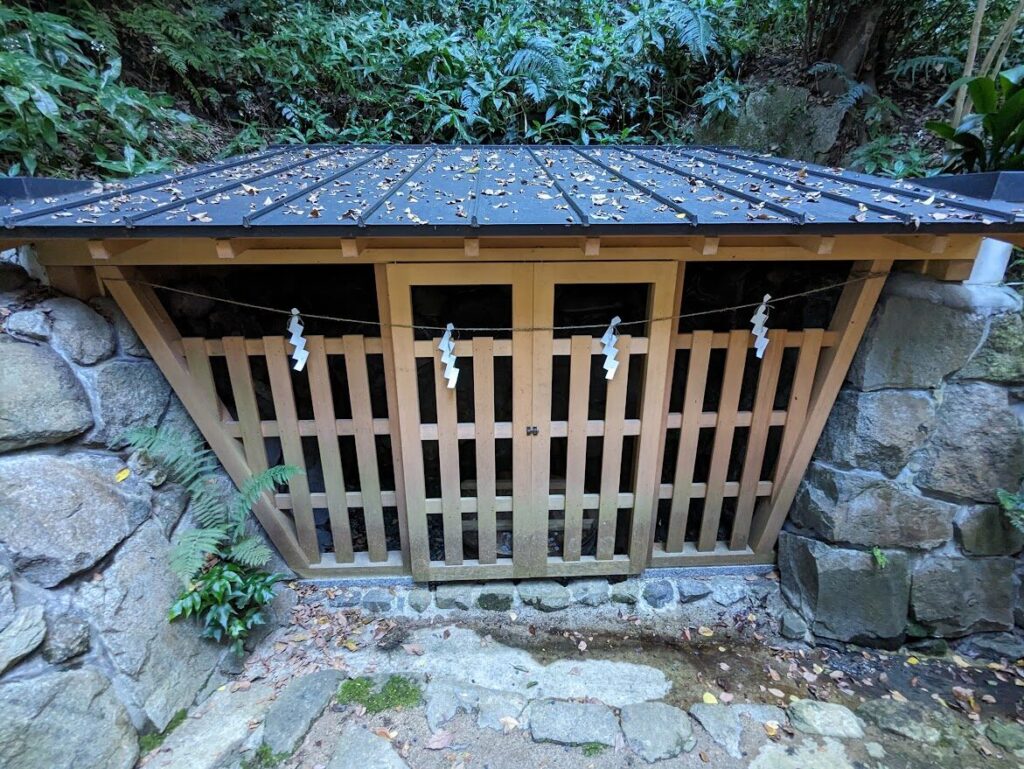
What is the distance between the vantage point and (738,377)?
2.54m

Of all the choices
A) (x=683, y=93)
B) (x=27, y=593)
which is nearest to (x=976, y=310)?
(x=683, y=93)

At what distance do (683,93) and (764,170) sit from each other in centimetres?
249

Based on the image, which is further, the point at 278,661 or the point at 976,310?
the point at 278,661

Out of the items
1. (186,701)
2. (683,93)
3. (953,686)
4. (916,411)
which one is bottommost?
(953,686)

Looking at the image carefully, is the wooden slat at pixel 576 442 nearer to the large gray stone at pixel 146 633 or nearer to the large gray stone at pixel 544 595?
the large gray stone at pixel 544 595

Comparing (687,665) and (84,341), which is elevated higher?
(84,341)

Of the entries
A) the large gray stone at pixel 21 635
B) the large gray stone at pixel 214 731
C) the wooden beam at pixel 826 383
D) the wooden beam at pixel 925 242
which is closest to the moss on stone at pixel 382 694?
the large gray stone at pixel 214 731

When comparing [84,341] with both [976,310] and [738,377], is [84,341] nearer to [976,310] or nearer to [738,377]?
[738,377]

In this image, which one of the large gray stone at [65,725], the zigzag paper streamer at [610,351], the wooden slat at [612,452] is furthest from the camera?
the wooden slat at [612,452]

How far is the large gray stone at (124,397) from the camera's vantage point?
205 cm

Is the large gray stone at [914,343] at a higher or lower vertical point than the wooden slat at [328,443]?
A: higher

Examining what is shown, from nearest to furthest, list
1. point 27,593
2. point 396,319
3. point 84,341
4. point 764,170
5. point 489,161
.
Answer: point 27,593 → point 84,341 → point 396,319 → point 764,170 → point 489,161

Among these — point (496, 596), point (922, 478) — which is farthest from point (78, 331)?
point (922, 478)

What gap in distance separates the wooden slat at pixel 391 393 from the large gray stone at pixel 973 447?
2.64m
